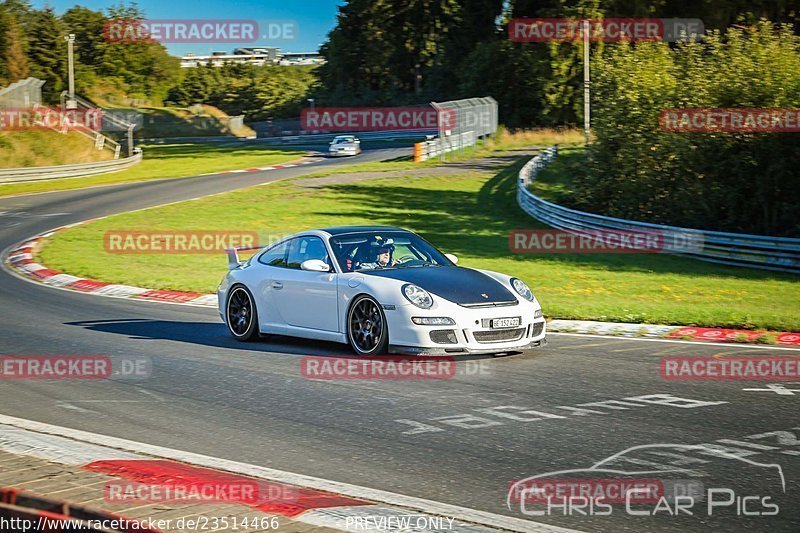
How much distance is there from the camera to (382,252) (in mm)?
11344

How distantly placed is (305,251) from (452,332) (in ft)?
8.24

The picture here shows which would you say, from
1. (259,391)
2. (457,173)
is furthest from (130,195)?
(259,391)

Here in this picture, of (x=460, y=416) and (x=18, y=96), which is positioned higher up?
(x=18, y=96)

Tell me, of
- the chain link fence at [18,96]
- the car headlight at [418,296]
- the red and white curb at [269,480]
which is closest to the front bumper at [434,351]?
the car headlight at [418,296]

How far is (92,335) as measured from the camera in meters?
12.5

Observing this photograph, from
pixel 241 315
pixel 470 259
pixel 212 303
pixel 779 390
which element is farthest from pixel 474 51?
pixel 779 390

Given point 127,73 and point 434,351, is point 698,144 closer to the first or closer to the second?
point 434,351

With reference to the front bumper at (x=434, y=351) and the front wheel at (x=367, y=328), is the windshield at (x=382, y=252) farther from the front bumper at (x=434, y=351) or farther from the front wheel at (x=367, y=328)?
the front bumper at (x=434, y=351)

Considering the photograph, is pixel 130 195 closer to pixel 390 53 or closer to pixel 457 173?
pixel 457 173

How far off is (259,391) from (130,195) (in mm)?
31195

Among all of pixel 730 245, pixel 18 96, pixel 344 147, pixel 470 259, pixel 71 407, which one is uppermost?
pixel 18 96

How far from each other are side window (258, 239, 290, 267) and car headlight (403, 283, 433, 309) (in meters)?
2.16

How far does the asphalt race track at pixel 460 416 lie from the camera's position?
19.9ft

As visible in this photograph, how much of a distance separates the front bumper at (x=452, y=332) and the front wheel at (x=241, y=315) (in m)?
2.37
